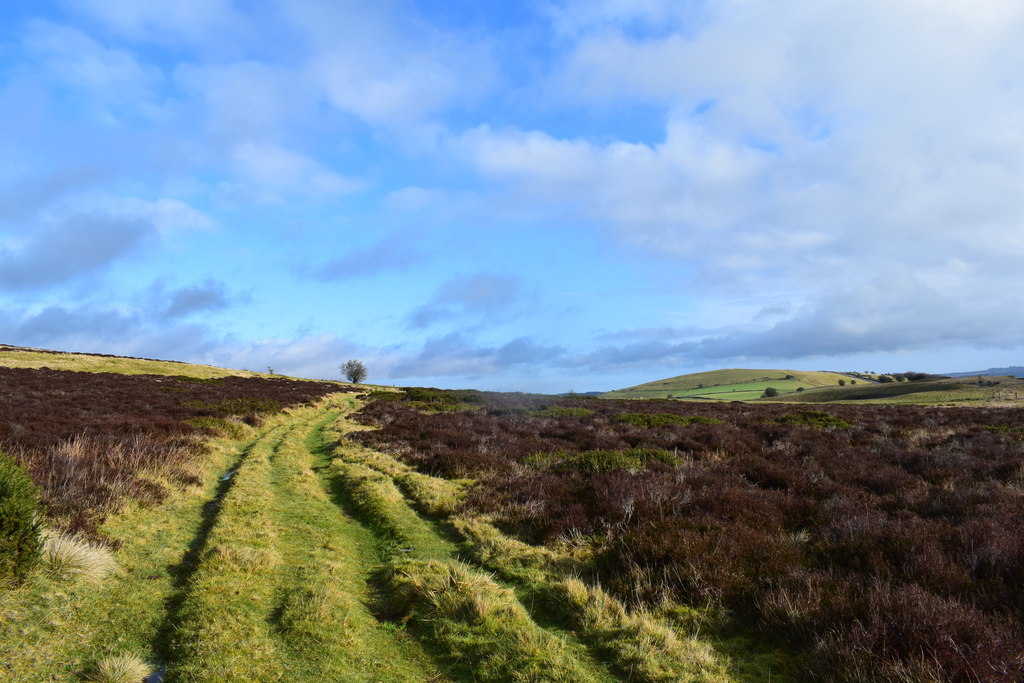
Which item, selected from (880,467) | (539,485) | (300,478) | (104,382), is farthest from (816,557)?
(104,382)

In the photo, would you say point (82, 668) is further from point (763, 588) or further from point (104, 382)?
point (104, 382)

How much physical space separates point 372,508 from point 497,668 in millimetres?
7186

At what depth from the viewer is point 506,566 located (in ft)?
28.2

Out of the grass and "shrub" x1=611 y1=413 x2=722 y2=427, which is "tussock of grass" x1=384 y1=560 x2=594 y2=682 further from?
"shrub" x1=611 y1=413 x2=722 y2=427

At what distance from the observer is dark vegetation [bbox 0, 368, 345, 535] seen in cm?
1053

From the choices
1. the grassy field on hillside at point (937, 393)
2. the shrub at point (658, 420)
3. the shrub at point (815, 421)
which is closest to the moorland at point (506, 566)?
the shrub at point (658, 420)

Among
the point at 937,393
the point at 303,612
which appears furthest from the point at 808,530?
the point at 937,393

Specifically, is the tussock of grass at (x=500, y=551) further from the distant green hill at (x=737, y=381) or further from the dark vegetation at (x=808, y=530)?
the distant green hill at (x=737, y=381)

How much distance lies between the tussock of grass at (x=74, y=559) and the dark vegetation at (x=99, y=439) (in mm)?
1116

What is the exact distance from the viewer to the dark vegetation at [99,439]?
10.5 metres

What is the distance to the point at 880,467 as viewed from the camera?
1484cm

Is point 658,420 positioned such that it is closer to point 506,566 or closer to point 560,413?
point 560,413

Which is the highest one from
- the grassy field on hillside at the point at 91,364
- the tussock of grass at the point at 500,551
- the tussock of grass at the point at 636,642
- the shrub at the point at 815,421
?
the grassy field on hillside at the point at 91,364

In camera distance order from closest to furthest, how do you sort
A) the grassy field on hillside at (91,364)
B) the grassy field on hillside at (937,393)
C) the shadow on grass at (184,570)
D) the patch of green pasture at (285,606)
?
the patch of green pasture at (285,606) < the shadow on grass at (184,570) < the grassy field on hillside at (91,364) < the grassy field on hillside at (937,393)
